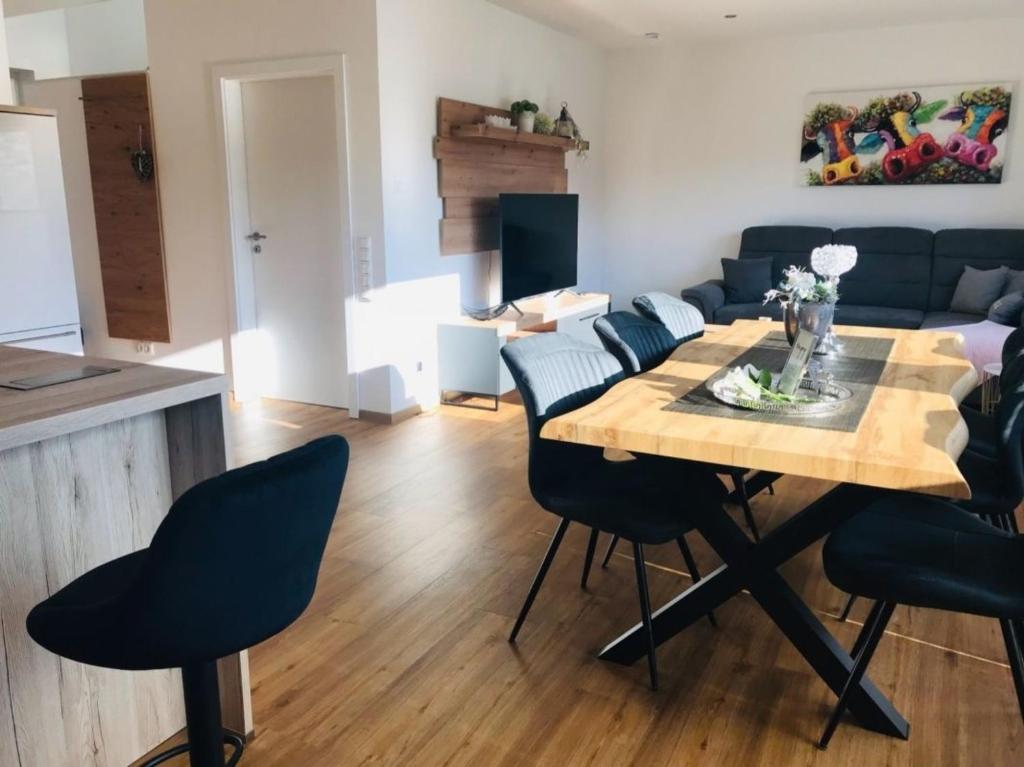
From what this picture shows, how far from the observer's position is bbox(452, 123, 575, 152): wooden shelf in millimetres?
4926

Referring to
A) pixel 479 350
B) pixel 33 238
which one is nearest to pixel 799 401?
pixel 479 350

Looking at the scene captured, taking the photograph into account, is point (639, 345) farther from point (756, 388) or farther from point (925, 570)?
point (925, 570)

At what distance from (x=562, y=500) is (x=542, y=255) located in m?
3.57

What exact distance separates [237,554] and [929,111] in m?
6.42

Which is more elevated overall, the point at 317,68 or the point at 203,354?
the point at 317,68

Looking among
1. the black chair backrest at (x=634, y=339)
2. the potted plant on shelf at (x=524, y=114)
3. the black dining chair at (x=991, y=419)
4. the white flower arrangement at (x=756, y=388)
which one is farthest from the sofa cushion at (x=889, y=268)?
the white flower arrangement at (x=756, y=388)

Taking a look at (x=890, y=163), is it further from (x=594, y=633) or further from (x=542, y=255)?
(x=594, y=633)

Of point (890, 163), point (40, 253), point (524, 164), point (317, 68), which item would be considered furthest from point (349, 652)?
point (890, 163)

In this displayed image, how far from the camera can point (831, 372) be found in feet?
8.76

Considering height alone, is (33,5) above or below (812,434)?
above

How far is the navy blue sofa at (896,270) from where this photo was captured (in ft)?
18.9

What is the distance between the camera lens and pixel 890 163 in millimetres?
6242

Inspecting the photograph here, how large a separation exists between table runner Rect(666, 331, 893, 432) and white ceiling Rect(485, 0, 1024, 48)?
2.99 m

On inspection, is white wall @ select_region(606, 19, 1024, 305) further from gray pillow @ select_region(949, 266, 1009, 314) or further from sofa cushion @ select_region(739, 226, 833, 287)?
gray pillow @ select_region(949, 266, 1009, 314)
